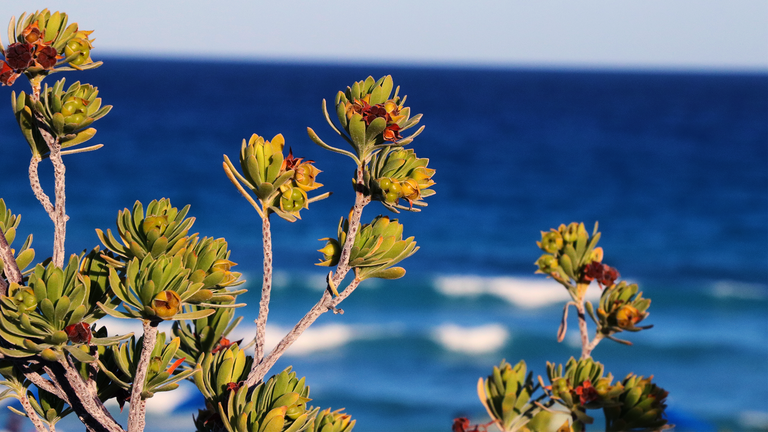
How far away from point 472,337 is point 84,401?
1334 cm

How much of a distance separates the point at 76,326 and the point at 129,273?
130mm

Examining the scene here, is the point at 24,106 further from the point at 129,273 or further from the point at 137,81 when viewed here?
the point at 137,81

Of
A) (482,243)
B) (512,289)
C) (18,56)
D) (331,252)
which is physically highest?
(482,243)

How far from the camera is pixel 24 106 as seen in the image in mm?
1247

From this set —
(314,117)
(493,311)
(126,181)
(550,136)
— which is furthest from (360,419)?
(314,117)

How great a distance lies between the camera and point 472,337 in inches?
551

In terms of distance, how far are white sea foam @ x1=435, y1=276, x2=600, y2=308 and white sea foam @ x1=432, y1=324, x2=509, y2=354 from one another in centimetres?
177

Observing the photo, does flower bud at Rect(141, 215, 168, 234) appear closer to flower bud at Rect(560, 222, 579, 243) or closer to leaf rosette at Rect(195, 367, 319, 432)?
leaf rosette at Rect(195, 367, 319, 432)

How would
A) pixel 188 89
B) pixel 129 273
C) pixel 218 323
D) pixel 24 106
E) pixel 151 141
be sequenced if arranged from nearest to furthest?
1. pixel 129 273
2. pixel 24 106
3. pixel 218 323
4. pixel 151 141
5. pixel 188 89

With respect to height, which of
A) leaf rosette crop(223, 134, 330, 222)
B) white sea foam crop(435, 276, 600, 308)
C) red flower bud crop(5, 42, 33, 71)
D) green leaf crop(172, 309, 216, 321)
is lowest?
green leaf crop(172, 309, 216, 321)

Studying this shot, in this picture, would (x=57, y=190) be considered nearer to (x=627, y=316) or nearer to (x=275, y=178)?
(x=275, y=178)

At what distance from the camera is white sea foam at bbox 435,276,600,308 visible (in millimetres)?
15625

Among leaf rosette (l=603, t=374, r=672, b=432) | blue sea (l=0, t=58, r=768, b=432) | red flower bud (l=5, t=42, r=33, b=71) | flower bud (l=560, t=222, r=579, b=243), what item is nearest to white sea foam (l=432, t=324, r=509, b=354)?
blue sea (l=0, t=58, r=768, b=432)

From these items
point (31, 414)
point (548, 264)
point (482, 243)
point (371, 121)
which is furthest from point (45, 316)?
point (482, 243)
